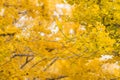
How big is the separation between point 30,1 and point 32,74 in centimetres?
184

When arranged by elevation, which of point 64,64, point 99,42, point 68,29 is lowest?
point 64,64

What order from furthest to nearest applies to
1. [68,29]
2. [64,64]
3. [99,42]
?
[68,29] < [64,64] < [99,42]

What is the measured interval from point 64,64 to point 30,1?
6.38ft

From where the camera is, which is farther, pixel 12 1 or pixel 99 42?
pixel 12 1

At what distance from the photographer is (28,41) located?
6773 mm

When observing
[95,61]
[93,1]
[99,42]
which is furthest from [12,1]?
[99,42]

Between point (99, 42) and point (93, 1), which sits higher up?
point (93, 1)

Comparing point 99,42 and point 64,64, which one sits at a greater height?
point 99,42

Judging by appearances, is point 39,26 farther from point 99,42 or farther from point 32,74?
point 99,42

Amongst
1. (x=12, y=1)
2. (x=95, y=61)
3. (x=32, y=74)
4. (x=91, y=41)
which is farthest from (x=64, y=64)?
(x=91, y=41)

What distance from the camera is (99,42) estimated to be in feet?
18.8

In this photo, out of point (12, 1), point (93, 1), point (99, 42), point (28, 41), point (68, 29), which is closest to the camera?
point (99, 42)

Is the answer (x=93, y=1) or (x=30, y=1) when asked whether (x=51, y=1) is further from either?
(x=93, y=1)

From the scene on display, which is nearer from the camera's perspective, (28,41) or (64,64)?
(28,41)
